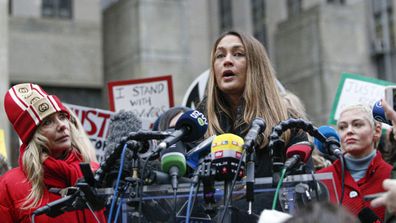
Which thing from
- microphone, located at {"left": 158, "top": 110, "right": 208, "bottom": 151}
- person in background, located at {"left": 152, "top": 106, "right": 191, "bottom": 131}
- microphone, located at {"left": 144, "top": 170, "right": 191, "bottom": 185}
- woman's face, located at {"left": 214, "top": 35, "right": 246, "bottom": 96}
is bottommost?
microphone, located at {"left": 144, "top": 170, "right": 191, "bottom": 185}

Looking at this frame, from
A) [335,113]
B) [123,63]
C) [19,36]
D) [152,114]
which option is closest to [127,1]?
[123,63]

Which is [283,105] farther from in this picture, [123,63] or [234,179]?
[123,63]

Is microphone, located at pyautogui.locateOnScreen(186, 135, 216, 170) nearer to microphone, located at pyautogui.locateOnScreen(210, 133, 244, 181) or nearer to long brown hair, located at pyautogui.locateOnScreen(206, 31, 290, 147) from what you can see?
microphone, located at pyautogui.locateOnScreen(210, 133, 244, 181)

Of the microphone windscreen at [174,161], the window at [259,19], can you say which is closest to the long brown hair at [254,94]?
the microphone windscreen at [174,161]

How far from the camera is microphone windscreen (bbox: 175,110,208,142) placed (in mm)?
3811

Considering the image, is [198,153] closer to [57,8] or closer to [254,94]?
[254,94]

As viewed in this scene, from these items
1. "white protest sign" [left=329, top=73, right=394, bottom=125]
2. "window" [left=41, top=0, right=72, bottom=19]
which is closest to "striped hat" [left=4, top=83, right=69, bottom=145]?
"white protest sign" [left=329, top=73, right=394, bottom=125]

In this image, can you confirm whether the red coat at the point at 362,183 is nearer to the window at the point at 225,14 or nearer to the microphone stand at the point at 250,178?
the microphone stand at the point at 250,178

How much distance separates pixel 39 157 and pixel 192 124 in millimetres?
1315

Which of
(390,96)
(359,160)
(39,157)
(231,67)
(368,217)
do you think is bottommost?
(368,217)

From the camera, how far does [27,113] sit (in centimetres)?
480

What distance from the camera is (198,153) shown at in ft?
12.7

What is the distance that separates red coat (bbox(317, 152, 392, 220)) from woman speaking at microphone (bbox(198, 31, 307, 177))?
0.51 meters

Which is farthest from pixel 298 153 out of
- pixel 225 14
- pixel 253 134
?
pixel 225 14
